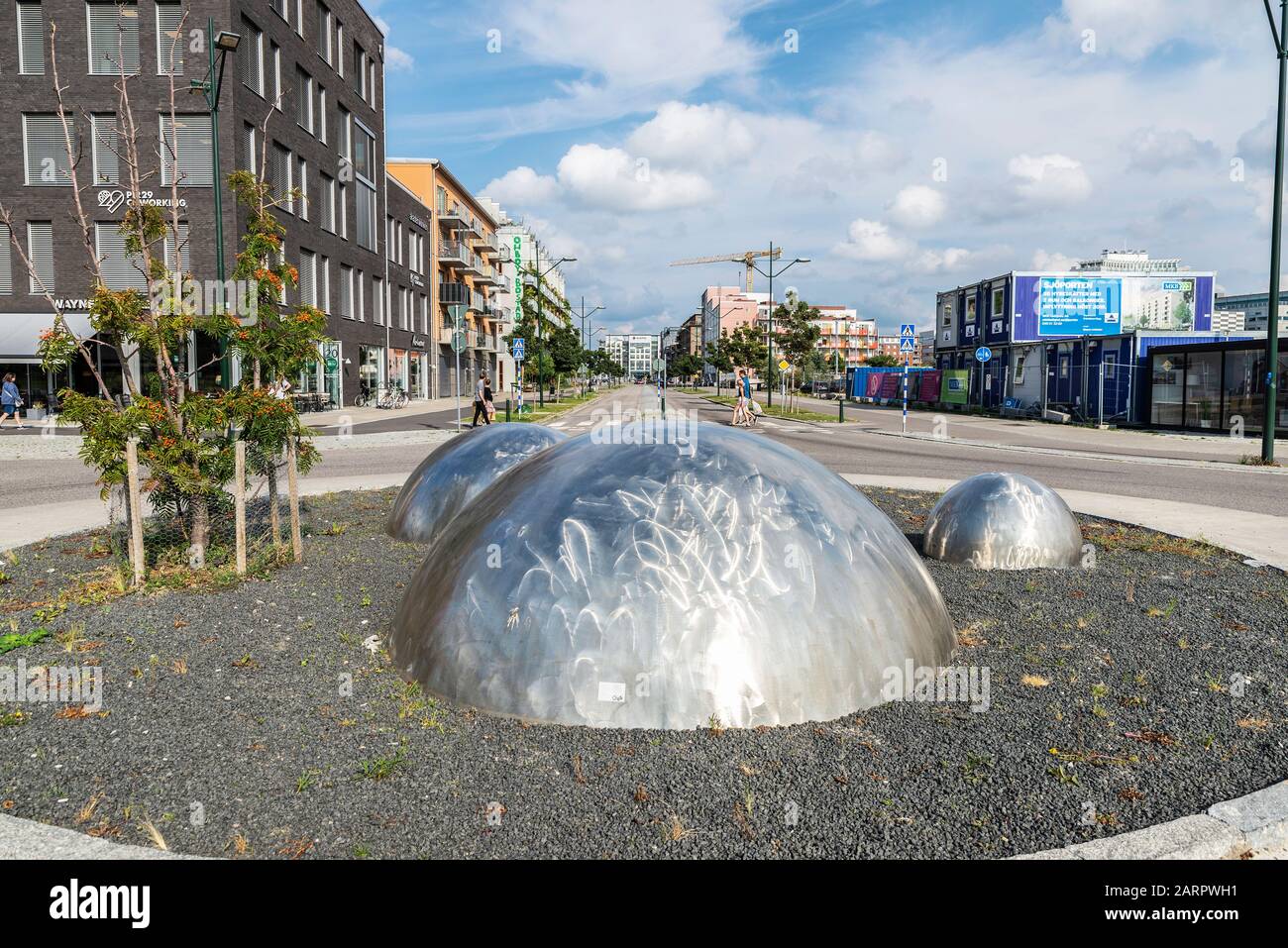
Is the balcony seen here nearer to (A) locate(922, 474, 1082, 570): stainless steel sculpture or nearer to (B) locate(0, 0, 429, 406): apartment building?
(B) locate(0, 0, 429, 406): apartment building

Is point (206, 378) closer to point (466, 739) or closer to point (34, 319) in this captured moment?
point (34, 319)

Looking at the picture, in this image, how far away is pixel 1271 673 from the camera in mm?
5406

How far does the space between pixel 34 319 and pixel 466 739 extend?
38068mm

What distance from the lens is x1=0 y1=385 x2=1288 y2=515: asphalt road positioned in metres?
14.1

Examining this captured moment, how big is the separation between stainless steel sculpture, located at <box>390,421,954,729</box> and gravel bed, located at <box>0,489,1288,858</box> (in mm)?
157

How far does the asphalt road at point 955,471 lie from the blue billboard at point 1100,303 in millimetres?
28390

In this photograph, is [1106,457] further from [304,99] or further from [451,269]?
[451,269]

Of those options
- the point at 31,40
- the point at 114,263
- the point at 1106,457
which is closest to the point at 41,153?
the point at 31,40

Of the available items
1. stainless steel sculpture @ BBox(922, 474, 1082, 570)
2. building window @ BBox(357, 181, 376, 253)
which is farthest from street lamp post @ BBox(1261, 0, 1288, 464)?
building window @ BBox(357, 181, 376, 253)

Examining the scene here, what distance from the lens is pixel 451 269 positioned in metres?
72.4

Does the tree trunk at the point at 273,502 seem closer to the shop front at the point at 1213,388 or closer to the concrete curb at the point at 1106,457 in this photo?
the concrete curb at the point at 1106,457

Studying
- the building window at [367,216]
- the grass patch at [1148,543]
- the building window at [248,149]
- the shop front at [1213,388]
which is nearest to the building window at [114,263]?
the building window at [248,149]

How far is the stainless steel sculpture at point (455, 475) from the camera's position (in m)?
9.10

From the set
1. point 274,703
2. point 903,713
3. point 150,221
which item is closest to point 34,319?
point 150,221
